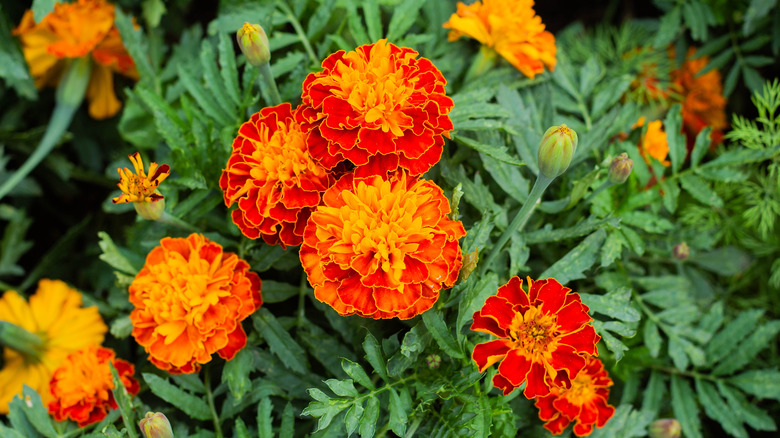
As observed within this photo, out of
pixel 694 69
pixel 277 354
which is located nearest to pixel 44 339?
pixel 277 354

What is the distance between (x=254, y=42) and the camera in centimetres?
71

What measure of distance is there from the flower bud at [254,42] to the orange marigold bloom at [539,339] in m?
0.37

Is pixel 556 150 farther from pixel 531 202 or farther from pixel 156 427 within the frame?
pixel 156 427

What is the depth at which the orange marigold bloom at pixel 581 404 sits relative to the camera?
0.76 m

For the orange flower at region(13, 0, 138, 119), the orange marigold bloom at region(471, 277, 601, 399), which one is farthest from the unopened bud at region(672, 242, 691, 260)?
the orange flower at region(13, 0, 138, 119)

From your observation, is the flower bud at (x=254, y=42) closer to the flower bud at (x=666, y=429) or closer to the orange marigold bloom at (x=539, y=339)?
the orange marigold bloom at (x=539, y=339)

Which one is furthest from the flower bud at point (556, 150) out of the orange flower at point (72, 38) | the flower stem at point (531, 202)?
the orange flower at point (72, 38)

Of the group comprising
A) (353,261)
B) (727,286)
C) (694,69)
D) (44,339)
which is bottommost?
(727,286)

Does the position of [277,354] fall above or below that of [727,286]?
above

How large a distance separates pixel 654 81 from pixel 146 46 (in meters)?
0.94

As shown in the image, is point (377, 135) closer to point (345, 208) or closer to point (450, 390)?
point (345, 208)

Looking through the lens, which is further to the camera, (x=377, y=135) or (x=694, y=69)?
(x=694, y=69)

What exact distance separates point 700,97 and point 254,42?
92 cm

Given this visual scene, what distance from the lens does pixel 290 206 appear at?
26.9 inches
